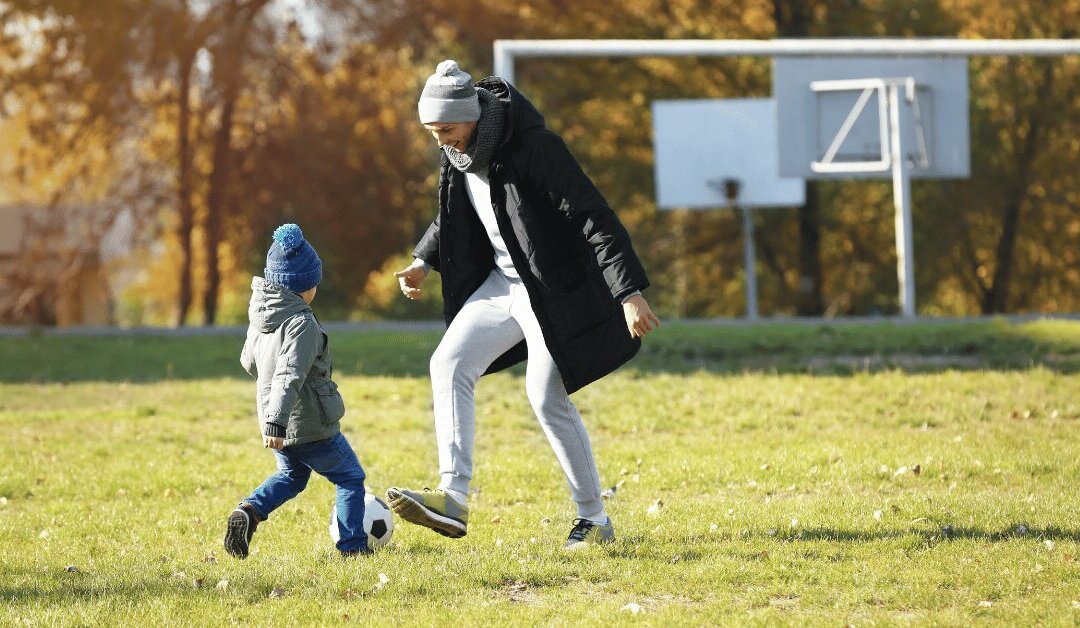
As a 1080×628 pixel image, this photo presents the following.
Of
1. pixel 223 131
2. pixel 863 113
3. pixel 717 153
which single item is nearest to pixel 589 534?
pixel 863 113

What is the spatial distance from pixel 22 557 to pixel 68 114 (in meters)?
19.8

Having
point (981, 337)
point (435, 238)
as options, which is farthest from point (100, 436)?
point (981, 337)

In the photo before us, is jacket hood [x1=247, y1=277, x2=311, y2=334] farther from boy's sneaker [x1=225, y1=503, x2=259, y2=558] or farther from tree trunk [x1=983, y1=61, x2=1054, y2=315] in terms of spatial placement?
tree trunk [x1=983, y1=61, x2=1054, y2=315]

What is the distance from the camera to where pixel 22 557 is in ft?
19.9

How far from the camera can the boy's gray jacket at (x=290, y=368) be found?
18.2 feet

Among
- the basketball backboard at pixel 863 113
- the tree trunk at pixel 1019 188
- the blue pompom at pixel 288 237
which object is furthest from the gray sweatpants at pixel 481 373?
the tree trunk at pixel 1019 188

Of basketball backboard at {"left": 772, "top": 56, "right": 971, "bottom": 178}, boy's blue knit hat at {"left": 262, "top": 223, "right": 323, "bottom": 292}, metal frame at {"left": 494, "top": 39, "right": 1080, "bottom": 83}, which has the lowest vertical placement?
boy's blue knit hat at {"left": 262, "top": 223, "right": 323, "bottom": 292}

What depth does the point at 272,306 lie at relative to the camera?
5762mm

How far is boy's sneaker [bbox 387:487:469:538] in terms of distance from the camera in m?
5.51

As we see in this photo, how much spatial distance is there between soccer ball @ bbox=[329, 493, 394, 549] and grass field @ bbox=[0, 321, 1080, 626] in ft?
0.33

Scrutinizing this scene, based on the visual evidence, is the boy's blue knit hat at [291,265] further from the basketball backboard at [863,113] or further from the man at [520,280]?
the basketball backboard at [863,113]

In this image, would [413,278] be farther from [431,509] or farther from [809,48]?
[809,48]

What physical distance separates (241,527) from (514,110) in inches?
76.4

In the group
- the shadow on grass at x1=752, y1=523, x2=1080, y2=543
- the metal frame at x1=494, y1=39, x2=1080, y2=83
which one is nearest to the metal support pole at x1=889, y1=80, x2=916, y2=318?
the metal frame at x1=494, y1=39, x2=1080, y2=83
